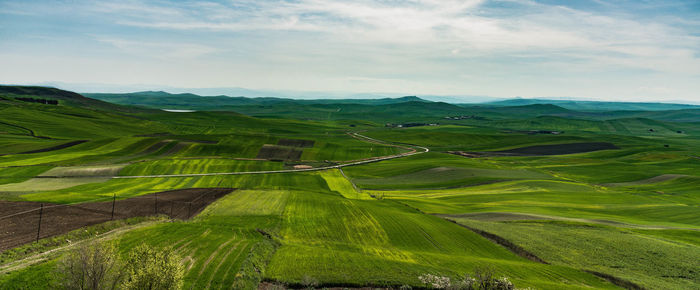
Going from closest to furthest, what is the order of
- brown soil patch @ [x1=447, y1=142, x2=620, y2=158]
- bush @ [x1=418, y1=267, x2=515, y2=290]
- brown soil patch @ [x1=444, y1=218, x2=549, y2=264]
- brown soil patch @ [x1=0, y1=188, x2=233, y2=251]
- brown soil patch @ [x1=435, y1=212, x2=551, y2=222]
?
bush @ [x1=418, y1=267, x2=515, y2=290] → brown soil patch @ [x1=0, y1=188, x2=233, y2=251] → brown soil patch @ [x1=444, y1=218, x2=549, y2=264] → brown soil patch @ [x1=435, y1=212, x2=551, y2=222] → brown soil patch @ [x1=447, y1=142, x2=620, y2=158]

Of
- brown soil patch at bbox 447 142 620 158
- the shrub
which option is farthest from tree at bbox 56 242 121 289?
brown soil patch at bbox 447 142 620 158

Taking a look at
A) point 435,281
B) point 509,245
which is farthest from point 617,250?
point 435,281

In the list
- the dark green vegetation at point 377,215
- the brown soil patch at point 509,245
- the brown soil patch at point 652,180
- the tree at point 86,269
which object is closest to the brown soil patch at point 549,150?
the dark green vegetation at point 377,215

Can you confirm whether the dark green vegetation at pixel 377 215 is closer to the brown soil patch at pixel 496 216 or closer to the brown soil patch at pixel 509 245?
the brown soil patch at pixel 509 245

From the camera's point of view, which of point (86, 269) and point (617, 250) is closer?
point (86, 269)

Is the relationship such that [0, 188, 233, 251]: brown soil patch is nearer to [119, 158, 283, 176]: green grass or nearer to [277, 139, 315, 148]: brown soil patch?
[119, 158, 283, 176]: green grass

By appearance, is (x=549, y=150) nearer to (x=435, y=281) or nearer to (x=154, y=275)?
(x=435, y=281)
